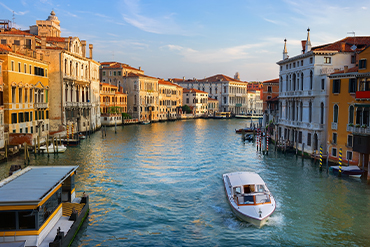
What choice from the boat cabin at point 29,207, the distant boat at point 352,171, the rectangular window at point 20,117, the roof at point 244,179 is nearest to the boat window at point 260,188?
the roof at point 244,179

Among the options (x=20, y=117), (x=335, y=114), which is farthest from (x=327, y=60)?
(x=20, y=117)

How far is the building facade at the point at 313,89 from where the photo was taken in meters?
22.8

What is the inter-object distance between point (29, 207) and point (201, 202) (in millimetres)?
7678

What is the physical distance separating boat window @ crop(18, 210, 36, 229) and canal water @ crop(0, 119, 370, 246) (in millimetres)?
2250

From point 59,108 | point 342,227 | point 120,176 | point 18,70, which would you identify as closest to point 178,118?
point 59,108

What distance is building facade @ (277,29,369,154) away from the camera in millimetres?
22828

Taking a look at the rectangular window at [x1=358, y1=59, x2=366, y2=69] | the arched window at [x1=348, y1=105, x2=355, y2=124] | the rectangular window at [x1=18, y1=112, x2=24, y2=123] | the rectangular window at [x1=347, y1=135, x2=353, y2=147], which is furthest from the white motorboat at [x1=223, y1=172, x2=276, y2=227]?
the rectangular window at [x1=18, y1=112, x2=24, y2=123]

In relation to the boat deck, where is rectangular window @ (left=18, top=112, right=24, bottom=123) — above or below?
above

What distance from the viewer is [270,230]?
459 inches

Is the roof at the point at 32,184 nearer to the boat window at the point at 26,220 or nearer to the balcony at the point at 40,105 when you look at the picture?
the boat window at the point at 26,220

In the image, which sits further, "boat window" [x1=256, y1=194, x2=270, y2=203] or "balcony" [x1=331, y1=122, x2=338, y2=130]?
"balcony" [x1=331, y1=122, x2=338, y2=130]

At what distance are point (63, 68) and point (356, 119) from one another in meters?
25.8

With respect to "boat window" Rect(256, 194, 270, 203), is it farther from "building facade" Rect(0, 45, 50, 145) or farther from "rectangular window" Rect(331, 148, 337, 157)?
"building facade" Rect(0, 45, 50, 145)

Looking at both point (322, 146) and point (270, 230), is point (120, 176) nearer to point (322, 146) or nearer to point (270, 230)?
point (270, 230)
